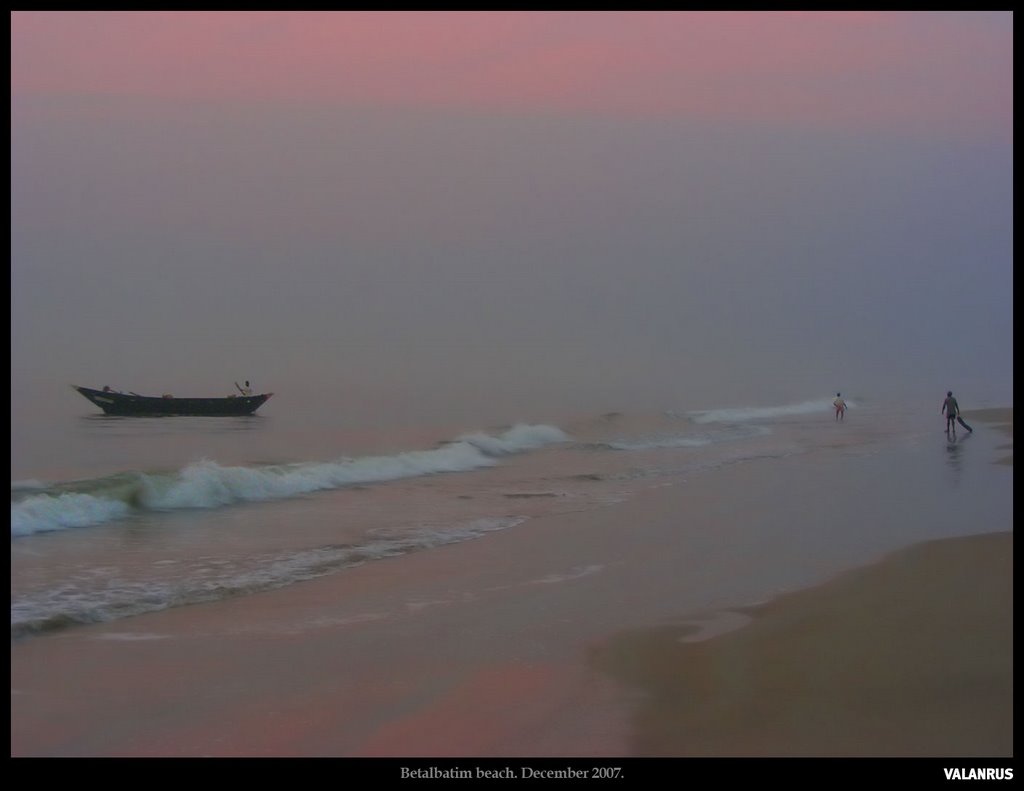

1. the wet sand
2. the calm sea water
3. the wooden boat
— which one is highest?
the wooden boat

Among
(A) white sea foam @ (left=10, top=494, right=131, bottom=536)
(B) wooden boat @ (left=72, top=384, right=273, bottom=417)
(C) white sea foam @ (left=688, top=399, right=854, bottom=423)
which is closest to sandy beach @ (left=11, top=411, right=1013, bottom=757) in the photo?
(A) white sea foam @ (left=10, top=494, right=131, bottom=536)

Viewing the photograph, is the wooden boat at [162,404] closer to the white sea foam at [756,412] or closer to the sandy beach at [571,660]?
the white sea foam at [756,412]

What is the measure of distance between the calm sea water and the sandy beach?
1.04m

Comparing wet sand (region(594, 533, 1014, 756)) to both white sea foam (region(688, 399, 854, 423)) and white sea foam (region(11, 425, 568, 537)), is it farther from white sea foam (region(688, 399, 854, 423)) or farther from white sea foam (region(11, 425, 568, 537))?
white sea foam (region(688, 399, 854, 423))

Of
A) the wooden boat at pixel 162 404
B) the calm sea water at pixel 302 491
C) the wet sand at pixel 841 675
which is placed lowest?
the wet sand at pixel 841 675

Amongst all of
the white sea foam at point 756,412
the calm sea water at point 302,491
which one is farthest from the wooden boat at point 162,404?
the white sea foam at point 756,412

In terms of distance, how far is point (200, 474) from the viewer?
17000 millimetres

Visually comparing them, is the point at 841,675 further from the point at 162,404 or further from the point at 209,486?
the point at 162,404

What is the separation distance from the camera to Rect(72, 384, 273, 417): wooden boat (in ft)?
144

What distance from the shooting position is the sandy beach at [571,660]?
5.46 m

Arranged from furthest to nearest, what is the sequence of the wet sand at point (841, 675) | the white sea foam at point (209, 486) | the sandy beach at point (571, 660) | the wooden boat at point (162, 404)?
the wooden boat at point (162, 404) → the white sea foam at point (209, 486) → the sandy beach at point (571, 660) → the wet sand at point (841, 675)

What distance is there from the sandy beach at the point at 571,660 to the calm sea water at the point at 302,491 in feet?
3.41

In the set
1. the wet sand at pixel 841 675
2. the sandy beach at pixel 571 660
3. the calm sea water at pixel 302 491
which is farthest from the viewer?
the calm sea water at pixel 302 491

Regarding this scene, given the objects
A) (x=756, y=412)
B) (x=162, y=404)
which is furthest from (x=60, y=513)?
(x=756, y=412)
